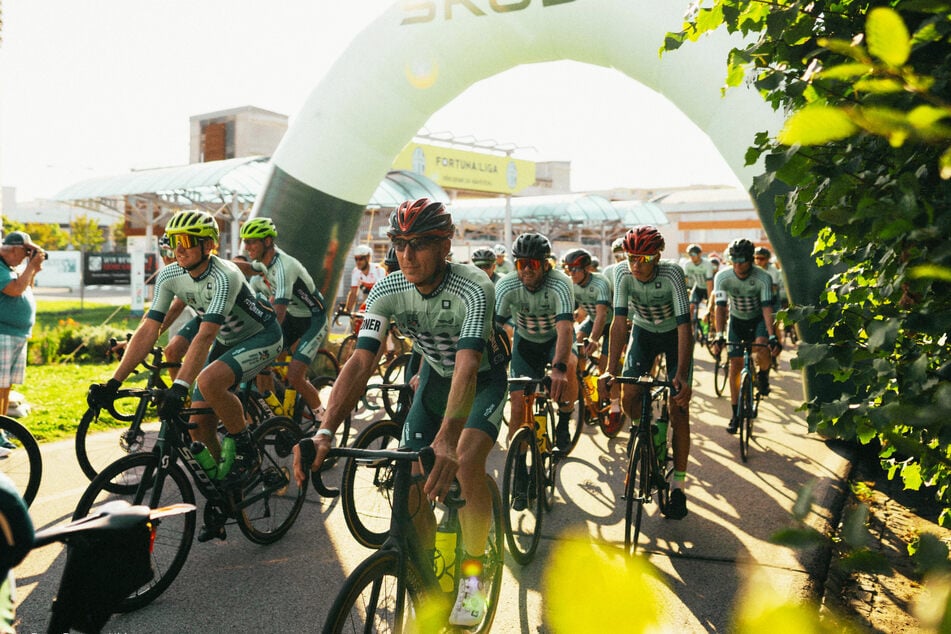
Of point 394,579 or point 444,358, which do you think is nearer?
point 394,579

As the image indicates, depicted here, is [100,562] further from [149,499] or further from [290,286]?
[290,286]

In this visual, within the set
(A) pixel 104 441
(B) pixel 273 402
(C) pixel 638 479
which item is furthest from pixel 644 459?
Answer: (A) pixel 104 441

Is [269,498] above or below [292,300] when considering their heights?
below

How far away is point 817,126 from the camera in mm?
779

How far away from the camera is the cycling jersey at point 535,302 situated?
22.2 feet

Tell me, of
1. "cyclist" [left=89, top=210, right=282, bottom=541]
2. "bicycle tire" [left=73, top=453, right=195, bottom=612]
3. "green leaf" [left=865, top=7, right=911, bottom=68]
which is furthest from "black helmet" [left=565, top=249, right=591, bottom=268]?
"green leaf" [left=865, top=7, right=911, bottom=68]

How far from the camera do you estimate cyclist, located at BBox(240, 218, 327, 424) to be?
736 cm

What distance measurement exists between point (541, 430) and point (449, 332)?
7.70 feet

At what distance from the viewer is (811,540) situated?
3.36 feet

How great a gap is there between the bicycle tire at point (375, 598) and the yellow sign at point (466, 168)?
34.4m

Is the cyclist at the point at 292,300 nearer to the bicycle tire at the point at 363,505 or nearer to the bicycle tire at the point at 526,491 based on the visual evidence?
the bicycle tire at the point at 363,505

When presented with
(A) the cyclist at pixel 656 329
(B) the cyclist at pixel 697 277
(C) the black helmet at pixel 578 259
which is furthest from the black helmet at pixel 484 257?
(B) the cyclist at pixel 697 277

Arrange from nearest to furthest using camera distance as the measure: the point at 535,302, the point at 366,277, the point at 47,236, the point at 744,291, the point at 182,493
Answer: the point at 182,493, the point at 535,302, the point at 744,291, the point at 366,277, the point at 47,236

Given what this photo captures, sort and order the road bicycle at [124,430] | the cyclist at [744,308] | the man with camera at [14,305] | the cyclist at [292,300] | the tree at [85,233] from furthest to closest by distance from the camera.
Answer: the tree at [85,233] < the cyclist at [744,308] < the cyclist at [292,300] < the man with camera at [14,305] < the road bicycle at [124,430]
